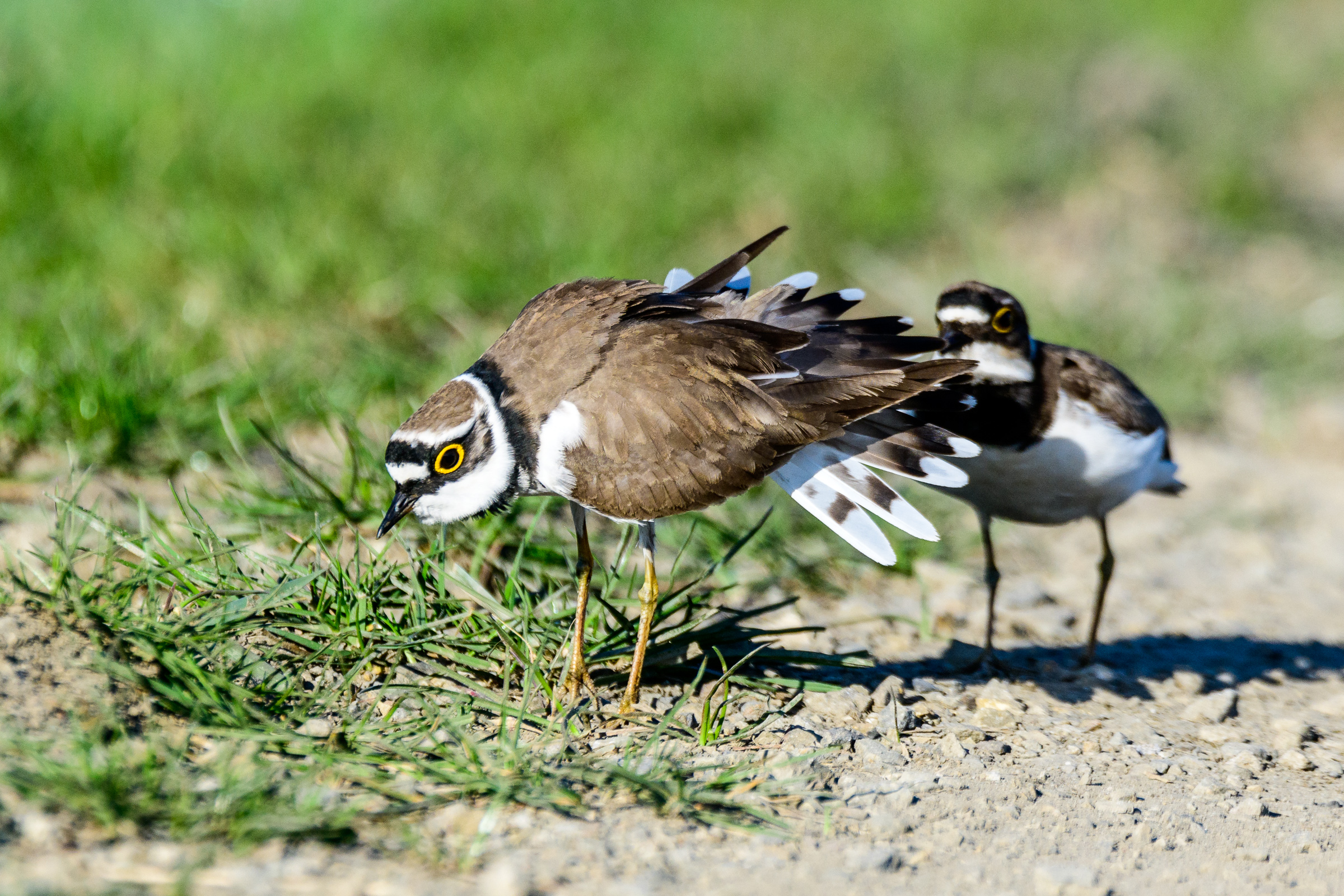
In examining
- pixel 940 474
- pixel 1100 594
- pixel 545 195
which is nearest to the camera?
pixel 940 474

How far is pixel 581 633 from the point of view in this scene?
376 cm

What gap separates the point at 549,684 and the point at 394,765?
71 centimetres

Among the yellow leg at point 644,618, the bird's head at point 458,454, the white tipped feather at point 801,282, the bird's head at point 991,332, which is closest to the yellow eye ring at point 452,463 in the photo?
the bird's head at point 458,454

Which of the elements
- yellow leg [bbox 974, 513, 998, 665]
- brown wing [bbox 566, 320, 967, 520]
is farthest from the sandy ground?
brown wing [bbox 566, 320, 967, 520]

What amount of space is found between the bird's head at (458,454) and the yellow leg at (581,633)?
28cm

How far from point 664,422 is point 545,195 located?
14.2 feet

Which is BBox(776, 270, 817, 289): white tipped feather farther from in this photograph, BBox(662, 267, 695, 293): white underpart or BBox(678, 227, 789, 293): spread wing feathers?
BBox(662, 267, 695, 293): white underpart

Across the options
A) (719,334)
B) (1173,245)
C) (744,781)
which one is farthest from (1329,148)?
(744,781)

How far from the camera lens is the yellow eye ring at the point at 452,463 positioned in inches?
142

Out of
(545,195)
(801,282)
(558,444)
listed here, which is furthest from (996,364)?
(545,195)

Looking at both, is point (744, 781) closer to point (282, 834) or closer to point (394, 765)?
point (394, 765)

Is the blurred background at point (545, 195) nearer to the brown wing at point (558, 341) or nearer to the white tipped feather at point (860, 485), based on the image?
the brown wing at point (558, 341)

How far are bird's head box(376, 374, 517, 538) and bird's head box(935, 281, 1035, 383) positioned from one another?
1550 mm

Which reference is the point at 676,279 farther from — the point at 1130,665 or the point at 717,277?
the point at 1130,665
